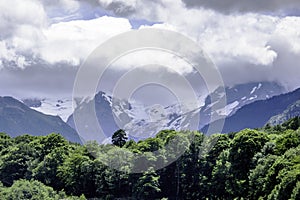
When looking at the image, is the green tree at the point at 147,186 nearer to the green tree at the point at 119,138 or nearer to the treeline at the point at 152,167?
the treeline at the point at 152,167

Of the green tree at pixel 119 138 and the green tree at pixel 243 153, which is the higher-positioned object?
the green tree at pixel 119 138

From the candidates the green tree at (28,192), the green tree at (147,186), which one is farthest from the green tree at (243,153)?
the green tree at (28,192)

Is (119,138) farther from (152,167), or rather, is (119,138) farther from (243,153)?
(243,153)

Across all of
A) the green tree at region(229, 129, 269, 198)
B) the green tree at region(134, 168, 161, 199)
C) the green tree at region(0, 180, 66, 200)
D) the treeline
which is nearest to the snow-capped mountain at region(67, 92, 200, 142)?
the treeline

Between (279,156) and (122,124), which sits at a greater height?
(122,124)

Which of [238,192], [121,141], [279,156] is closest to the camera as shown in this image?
[279,156]

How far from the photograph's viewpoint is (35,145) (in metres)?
114

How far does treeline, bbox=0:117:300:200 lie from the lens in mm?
80062

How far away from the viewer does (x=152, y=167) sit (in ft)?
313

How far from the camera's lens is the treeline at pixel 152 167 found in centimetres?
8006

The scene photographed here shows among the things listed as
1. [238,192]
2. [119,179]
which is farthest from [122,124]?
[238,192]

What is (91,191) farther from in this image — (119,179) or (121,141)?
(121,141)

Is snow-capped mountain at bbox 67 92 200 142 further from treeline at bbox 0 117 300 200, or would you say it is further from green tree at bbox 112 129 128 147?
treeline at bbox 0 117 300 200

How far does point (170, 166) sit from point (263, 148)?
A: 76.2ft
